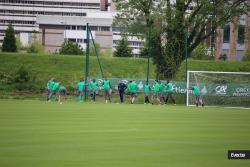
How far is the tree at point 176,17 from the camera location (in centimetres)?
5278

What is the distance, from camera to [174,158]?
12.8 m

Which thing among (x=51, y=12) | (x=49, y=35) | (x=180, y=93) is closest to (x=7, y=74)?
(x=180, y=93)

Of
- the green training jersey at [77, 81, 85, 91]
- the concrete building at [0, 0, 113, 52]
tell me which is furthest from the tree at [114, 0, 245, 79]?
the concrete building at [0, 0, 113, 52]

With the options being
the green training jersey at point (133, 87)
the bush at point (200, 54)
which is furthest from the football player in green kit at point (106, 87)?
the bush at point (200, 54)

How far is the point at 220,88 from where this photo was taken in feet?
148

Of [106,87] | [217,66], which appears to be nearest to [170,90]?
[106,87]

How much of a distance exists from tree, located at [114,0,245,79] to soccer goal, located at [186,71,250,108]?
4.05 meters

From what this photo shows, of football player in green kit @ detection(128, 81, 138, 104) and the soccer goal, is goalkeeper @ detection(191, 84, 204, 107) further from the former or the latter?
football player in green kit @ detection(128, 81, 138, 104)

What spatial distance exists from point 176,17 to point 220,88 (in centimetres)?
1113

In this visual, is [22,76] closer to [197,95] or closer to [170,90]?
[170,90]

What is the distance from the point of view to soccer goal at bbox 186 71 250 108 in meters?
44.2

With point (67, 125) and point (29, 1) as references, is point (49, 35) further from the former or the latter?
point (67, 125)

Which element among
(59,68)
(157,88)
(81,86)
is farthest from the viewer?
(59,68)

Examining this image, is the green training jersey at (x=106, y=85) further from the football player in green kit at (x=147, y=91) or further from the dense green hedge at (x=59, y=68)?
the dense green hedge at (x=59, y=68)
